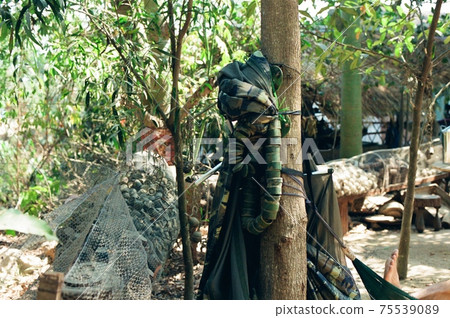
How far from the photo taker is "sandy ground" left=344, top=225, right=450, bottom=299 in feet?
16.4

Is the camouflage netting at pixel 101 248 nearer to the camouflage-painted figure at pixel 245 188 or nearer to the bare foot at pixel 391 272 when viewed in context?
the camouflage-painted figure at pixel 245 188

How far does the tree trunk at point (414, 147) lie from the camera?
4.51 metres

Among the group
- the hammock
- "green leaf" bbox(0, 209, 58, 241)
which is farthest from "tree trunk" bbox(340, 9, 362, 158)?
"green leaf" bbox(0, 209, 58, 241)

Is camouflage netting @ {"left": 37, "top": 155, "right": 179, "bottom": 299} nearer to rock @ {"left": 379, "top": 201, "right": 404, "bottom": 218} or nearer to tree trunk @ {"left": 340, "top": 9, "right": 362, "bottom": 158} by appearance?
rock @ {"left": 379, "top": 201, "right": 404, "bottom": 218}

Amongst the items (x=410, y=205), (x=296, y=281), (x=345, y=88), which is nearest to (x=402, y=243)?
(x=410, y=205)

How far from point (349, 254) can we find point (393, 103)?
8.57 meters

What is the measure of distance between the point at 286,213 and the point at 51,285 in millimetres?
1360

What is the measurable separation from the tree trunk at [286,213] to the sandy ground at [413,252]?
1.97m

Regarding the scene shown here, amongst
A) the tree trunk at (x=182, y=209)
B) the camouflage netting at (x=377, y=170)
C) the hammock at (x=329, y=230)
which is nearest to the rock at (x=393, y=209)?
the camouflage netting at (x=377, y=170)

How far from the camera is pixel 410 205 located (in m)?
4.75

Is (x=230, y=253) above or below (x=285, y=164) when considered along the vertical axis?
below

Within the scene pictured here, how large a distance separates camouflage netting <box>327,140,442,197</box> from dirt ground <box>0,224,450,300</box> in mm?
603

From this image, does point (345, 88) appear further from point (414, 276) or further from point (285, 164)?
point (285, 164)

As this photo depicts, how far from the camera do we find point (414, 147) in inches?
184
